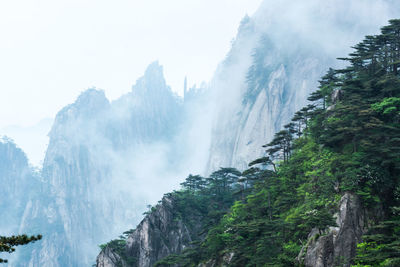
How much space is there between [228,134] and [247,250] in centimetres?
8607

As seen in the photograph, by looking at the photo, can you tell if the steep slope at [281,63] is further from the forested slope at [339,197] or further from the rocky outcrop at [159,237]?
the forested slope at [339,197]

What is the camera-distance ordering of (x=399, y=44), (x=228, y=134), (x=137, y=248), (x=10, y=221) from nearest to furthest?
(x=399, y=44) < (x=137, y=248) < (x=228, y=134) < (x=10, y=221)

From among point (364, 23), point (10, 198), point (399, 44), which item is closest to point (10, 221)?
point (10, 198)

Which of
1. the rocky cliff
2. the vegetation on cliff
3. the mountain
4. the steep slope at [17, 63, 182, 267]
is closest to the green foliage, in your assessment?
the vegetation on cliff

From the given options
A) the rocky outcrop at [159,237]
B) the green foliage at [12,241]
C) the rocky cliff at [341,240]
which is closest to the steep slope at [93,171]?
the rocky outcrop at [159,237]

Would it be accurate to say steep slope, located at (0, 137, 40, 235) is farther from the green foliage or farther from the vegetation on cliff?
the green foliage

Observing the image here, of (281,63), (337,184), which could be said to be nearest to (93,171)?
(281,63)

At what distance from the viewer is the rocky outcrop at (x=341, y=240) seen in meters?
22.8

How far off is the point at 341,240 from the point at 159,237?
41.0 m

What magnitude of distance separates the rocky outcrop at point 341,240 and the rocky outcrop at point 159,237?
117 ft

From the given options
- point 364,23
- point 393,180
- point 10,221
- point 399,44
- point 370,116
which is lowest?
point 393,180

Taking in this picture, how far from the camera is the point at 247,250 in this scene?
31.0 meters

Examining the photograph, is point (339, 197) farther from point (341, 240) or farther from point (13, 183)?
point (13, 183)

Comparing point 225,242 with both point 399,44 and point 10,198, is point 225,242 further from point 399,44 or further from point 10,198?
point 10,198
